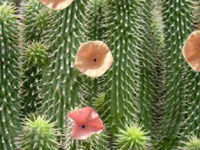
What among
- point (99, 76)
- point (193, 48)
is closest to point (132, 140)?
point (99, 76)

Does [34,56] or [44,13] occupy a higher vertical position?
[44,13]

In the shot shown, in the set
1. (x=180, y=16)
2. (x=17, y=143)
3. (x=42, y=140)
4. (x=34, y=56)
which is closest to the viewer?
(x=42, y=140)

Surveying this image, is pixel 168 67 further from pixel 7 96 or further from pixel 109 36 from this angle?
pixel 7 96

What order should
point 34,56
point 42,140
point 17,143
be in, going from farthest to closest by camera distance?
point 34,56, point 17,143, point 42,140

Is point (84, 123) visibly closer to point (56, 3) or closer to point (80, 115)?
point (80, 115)

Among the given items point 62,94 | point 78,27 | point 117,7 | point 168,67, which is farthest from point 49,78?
point 168,67

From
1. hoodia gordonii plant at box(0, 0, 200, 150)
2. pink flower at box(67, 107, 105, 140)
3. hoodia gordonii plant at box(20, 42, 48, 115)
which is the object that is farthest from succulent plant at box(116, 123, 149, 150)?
hoodia gordonii plant at box(20, 42, 48, 115)

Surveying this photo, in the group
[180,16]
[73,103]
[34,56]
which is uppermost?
[180,16]

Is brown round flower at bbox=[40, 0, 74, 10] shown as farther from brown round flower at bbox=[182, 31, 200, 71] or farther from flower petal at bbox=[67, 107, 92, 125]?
brown round flower at bbox=[182, 31, 200, 71]
